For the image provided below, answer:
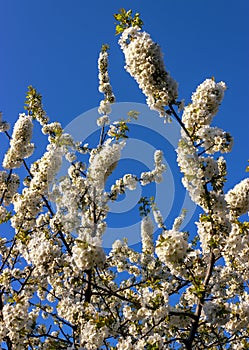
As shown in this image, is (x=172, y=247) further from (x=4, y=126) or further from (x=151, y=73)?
(x=4, y=126)

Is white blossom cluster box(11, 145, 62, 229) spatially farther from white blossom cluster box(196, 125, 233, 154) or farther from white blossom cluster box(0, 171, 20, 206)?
white blossom cluster box(196, 125, 233, 154)

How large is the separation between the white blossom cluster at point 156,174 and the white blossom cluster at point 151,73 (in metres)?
4.09

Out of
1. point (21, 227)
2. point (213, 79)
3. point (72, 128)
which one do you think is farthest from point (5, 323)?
Answer: point (213, 79)

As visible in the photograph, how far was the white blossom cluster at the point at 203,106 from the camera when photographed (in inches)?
228

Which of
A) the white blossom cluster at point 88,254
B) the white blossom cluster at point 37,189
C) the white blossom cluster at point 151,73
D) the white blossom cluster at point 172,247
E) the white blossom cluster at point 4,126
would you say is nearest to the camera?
the white blossom cluster at point 88,254

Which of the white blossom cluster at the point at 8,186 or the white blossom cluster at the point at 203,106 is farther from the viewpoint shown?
the white blossom cluster at the point at 8,186

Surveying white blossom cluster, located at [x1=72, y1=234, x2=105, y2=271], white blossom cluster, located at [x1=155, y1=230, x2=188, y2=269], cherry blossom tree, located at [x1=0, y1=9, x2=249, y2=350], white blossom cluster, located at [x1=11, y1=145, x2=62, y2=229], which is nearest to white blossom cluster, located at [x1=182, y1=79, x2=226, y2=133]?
cherry blossom tree, located at [x1=0, y1=9, x2=249, y2=350]

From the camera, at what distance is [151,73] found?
569 cm

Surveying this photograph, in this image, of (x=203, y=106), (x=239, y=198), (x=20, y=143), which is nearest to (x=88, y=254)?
(x=239, y=198)

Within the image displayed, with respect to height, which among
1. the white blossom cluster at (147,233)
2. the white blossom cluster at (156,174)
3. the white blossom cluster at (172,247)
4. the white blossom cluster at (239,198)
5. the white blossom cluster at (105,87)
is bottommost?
the white blossom cluster at (172,247)

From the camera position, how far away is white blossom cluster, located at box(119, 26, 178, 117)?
18.7 feet

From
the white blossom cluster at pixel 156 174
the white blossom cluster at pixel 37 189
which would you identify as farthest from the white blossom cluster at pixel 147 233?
the white blossom cluster at pixel 37 189

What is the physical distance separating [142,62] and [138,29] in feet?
2.15

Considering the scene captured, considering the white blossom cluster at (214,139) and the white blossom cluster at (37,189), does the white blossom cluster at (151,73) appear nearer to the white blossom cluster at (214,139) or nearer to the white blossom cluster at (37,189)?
the white blossom cluster at (214,139)
